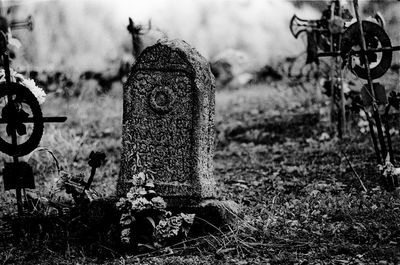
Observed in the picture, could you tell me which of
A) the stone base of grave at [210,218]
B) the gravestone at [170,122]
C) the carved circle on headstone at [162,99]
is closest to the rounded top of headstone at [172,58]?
the gravestone at [170,122]

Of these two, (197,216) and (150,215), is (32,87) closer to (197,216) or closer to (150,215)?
(150,215)

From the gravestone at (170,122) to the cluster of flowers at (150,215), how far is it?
0.53ft

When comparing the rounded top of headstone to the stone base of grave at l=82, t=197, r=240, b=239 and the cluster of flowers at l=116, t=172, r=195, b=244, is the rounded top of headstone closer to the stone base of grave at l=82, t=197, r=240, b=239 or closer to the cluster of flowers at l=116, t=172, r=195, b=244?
the cluster of flowers at l=116, t=172, r=195, b=244

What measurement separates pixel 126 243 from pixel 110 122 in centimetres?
575

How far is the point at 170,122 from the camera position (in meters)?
4.57

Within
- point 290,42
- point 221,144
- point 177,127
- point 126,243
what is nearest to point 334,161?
point 221,144

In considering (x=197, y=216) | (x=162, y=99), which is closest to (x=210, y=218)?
(x=197, y=216)

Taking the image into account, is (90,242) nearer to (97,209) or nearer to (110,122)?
Answer: (97,209)

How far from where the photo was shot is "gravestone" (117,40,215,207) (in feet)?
14.8

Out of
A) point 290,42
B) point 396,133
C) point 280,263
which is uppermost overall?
point 290,42

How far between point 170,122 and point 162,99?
17 cm

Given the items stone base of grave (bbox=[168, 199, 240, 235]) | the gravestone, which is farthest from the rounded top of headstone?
stone base of grave (bbox=[168, 199, 240, 235])

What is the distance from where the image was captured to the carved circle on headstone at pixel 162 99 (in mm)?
4531

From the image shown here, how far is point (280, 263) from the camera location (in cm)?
394
